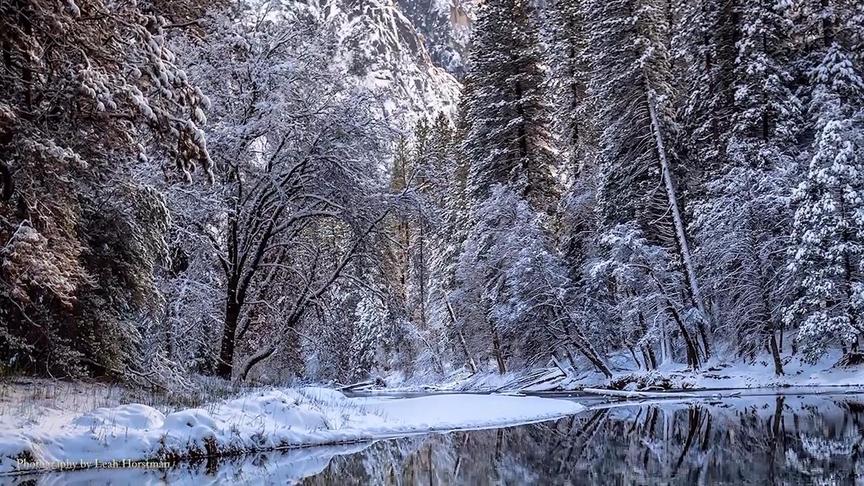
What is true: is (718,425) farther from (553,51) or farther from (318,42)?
(553,51)

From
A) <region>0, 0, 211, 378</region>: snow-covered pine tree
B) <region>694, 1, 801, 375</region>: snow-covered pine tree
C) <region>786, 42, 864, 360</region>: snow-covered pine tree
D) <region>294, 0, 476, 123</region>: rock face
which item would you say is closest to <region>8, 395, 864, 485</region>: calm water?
<region>0, 0, 211, 378</region>: snow-covered pine tree

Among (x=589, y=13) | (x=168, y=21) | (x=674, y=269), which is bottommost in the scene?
(x=674, y=269)

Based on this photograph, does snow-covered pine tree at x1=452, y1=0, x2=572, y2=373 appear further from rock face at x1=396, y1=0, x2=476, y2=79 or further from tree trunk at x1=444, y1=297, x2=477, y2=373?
rock face at x1=396, y1=0, x2=476, y2=79

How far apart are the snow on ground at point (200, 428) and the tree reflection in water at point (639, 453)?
3.41 ft

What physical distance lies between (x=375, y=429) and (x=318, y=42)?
9.41m

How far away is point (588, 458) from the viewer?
31.3ft

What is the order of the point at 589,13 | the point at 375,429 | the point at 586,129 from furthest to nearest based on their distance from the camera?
the point at 586,129 → the point at 589,13 → the point at 375,429

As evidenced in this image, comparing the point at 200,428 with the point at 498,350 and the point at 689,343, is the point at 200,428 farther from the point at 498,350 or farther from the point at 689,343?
the point at 498,350

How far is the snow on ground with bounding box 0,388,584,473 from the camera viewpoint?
8.83 m

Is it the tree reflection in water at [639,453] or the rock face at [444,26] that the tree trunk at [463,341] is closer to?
the tree reflection in water at [639,453]

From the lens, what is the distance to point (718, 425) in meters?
13.1

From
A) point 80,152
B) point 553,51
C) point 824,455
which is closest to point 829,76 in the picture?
point 553,51

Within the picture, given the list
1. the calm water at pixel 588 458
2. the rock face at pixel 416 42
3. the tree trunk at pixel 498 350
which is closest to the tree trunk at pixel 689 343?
the tree trunk at pixel 498 350

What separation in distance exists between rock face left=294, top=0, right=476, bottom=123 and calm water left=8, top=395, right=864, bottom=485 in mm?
124887
